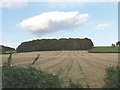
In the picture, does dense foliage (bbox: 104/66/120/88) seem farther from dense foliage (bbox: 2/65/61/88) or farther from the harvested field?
dense foliage (bbox: 2/65/61/88)

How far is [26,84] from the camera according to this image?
11.7 m

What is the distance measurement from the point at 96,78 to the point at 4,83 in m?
6.01

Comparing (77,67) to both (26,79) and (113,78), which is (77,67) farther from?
(26,79)

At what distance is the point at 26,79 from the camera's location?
38.9ft

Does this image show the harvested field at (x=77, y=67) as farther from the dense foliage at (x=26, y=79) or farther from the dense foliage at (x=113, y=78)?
the dense foliage at (x=26, y=79)

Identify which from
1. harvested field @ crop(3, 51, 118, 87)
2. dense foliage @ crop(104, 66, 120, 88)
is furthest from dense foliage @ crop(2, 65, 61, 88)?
dense foliage @ crop(104, 66, 120, 88)

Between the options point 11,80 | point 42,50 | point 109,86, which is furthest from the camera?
point 42,50

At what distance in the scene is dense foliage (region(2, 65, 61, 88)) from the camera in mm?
11492

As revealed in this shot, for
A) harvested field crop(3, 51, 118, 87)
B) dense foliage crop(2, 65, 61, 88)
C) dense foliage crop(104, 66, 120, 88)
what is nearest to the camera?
dense foliage crop(104, 66, 120, 88)

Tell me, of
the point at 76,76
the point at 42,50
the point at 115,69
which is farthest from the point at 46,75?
the point at 42,50

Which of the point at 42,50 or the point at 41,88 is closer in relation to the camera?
the point at 41,88

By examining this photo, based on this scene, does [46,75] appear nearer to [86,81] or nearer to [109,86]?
[86,81]

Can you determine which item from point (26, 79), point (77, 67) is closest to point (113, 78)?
point (26, 79)

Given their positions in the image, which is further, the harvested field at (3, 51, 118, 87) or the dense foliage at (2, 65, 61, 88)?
the harvested field at (3, 51, 118, 87)
